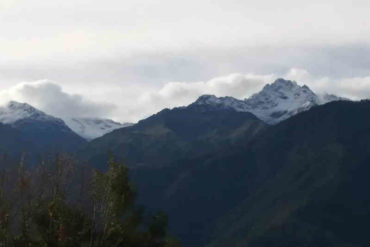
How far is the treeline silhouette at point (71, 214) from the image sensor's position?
58.5 meters

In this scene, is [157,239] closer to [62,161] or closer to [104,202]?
[62,161]

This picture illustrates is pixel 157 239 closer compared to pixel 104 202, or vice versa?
pixel 104 202

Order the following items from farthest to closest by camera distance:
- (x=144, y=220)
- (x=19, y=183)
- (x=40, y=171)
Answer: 1. (x=144, y=220)
2. (x=40, y=171)
3. (x=19, y=183)

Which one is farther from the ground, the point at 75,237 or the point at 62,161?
the point at 62,161

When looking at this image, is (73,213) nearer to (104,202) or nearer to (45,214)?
(45,214)

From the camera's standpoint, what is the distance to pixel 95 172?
70.9m

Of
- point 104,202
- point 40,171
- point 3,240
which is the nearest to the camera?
point 3,240

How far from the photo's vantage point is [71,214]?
76938 millimetres

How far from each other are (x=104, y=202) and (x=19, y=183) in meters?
10.1

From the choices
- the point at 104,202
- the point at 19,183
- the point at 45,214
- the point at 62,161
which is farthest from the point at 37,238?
the point at 19,183

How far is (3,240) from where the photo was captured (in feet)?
167

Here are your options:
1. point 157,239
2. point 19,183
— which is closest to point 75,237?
point 19,183

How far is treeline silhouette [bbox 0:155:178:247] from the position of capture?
192 feet

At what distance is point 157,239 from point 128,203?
77.4 ft
